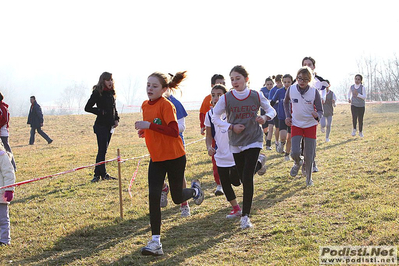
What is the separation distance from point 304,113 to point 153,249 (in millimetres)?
4244

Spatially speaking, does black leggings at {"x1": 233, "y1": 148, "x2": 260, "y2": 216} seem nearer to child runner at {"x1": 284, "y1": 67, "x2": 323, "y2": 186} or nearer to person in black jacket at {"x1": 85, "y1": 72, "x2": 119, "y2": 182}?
child runner at {"x1": 284, "y1": 67, "x2": 323, "y2": 186}

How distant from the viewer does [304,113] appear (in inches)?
328

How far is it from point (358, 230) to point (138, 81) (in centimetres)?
17980

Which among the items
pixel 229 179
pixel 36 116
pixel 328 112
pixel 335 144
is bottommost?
pixel 335 144

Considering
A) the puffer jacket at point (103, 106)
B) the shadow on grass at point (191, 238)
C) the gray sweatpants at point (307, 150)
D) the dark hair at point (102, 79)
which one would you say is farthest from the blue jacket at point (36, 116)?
the shadow on grass at point (191, 238)

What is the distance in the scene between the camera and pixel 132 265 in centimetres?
517

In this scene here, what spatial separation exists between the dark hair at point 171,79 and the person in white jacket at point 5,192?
225cm

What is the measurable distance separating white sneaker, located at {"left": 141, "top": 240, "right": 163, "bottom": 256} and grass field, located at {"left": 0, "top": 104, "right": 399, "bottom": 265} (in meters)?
0.08

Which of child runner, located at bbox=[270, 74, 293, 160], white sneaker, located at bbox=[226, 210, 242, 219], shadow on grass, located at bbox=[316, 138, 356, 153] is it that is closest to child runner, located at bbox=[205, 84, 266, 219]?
white sneaker, located at bbox=[226, 210, 242, 219]

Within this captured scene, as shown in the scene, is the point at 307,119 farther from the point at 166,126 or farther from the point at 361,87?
the point at 361,87

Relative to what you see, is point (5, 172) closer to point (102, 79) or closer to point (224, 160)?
point (224, 160)

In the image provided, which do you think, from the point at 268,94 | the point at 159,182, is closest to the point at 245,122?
the point at 159,182

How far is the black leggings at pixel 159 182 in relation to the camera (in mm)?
5457

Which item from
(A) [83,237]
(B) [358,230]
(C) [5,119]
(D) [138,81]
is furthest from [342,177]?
(D) [138,81]
